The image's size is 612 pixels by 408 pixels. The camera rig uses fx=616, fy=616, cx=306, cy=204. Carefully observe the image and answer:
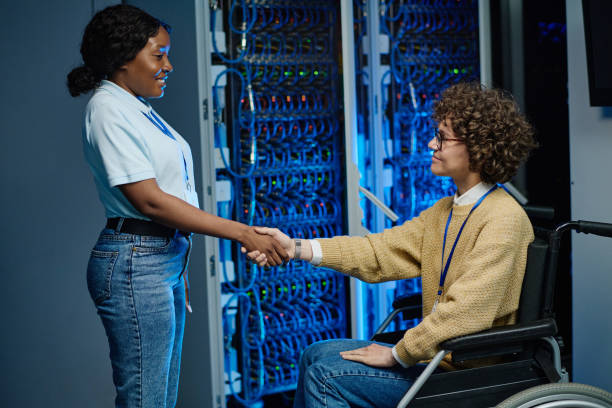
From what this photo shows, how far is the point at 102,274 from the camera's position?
1.79 metres

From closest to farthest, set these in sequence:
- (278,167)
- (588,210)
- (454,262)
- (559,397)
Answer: (559,397), (454,262), (588,210), (278,167)

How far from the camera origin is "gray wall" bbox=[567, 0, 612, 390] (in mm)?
2650

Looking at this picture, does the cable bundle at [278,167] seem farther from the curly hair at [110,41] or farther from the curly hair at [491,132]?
the curly hair at [491,132]

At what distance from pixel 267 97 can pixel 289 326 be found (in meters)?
1.19

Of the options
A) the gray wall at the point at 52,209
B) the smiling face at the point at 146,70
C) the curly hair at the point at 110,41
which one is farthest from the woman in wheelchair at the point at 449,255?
the gray wall at the point at 52,209

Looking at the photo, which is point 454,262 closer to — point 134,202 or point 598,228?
point 598,228

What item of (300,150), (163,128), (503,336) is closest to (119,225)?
(163,128)

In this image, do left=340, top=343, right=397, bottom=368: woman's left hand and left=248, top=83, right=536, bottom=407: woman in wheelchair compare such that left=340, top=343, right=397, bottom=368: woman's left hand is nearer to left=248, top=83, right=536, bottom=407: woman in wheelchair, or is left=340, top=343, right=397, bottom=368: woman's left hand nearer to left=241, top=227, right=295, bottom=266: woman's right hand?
left=248, top=83, right=536, bottom=407: woman in wheelchair

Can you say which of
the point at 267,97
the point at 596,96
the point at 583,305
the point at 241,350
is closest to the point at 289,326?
the point at 241,350

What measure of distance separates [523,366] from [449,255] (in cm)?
38

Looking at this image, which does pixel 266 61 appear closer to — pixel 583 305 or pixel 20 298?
pixel 20 298

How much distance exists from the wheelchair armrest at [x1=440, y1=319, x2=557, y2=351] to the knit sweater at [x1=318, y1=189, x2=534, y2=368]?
1.8 inches

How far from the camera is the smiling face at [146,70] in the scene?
6.25 ft

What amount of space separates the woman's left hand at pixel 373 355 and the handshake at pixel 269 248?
1.29ft
